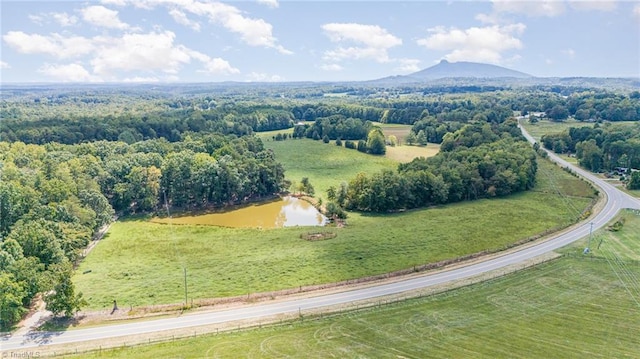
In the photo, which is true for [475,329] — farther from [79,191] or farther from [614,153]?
[614,153]

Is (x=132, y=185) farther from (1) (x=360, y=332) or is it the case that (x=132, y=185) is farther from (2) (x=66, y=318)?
(1) (x=360, y=332)

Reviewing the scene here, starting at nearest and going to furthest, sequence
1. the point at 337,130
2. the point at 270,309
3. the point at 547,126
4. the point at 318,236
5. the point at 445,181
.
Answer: the point at 270,309 → the point at 318,236 → the point at 445,181 → the point at 337,130 → the point at 547,126

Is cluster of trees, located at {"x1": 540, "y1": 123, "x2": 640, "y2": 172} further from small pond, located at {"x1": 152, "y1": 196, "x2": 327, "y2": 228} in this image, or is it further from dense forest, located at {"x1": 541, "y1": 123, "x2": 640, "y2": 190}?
small pond, located at {"x1": 152, "y1": 196, "x2": 327, "y2": 228}

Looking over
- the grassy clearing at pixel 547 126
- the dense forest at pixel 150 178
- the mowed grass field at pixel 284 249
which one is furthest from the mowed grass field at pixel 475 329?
the grassy clearing at pixel 547 126

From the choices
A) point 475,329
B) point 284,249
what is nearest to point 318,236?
point 284,249

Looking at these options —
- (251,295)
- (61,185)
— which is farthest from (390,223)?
(61,185)

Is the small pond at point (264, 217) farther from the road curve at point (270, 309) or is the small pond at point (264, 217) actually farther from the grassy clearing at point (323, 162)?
the road curve at point (270, 309)
